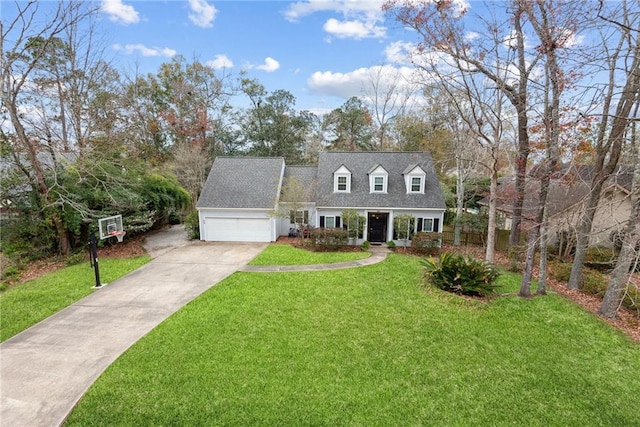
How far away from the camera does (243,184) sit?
61.3 feet

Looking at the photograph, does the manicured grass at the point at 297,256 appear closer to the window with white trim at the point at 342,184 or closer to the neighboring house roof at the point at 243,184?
the neighboring house roof at the point at 243,184

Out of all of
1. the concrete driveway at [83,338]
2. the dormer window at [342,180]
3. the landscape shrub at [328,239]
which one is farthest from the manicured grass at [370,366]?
the dormer window at [342,180]

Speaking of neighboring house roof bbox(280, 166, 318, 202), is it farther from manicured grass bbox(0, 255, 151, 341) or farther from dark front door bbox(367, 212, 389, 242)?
manicured grass bbox(0, 255, 151, 341)

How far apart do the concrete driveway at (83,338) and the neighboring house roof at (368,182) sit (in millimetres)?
7928

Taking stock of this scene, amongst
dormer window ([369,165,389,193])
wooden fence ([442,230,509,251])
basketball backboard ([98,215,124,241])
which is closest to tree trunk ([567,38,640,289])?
wooden fence ([442,230,509,251])

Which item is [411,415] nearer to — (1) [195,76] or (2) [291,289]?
(2) [291,289]

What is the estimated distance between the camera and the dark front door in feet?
58.5

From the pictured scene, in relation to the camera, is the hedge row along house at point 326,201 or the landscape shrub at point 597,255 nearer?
the landscape shrub at point 597,255

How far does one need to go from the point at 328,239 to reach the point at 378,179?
5.27m

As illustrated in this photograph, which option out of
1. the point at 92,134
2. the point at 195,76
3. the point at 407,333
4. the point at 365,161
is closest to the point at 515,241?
the point at 365,161

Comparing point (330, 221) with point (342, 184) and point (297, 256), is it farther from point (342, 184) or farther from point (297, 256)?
point (297, 256)

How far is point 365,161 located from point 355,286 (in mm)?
11393

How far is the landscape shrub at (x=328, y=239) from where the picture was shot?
52.5 feet

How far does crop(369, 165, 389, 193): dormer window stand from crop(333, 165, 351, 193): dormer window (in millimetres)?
1384
